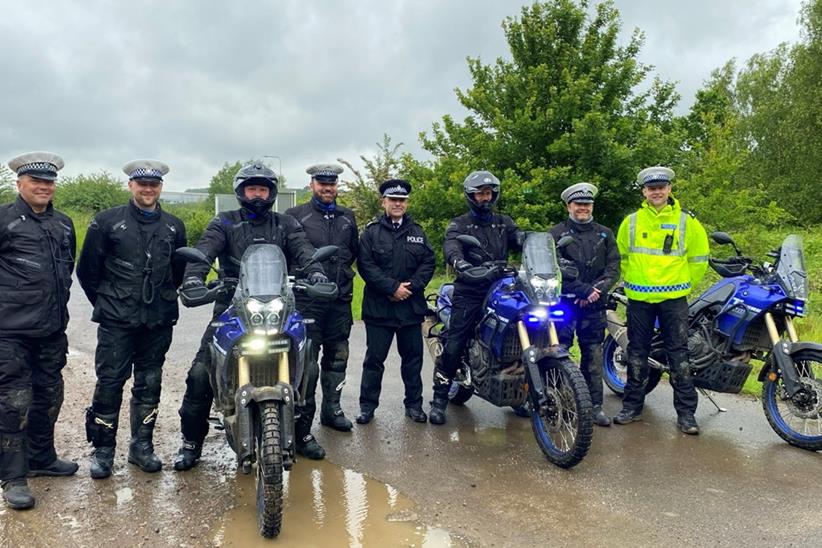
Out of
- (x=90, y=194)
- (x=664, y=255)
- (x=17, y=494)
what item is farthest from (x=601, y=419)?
(x=90, y=194)

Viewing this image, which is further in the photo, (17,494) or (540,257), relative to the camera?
(540,257)

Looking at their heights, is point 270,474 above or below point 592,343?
below

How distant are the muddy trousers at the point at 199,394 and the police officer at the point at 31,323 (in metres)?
0.76

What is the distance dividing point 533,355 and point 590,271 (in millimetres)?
1349

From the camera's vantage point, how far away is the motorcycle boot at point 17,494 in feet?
11.9

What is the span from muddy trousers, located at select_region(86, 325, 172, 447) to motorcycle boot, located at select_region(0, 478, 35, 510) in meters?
0.52

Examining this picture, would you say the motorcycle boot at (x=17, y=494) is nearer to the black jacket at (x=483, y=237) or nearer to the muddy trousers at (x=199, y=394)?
the muddy trousers at (x=199, y=394)

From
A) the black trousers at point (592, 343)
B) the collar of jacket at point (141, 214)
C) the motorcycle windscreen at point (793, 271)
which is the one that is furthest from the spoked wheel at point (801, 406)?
the collar of jacket at point (141, 214)

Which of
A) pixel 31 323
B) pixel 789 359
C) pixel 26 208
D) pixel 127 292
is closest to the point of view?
pixel 31 323

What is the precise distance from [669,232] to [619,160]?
7.02 meters

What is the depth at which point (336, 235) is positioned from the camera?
5227 millimetres

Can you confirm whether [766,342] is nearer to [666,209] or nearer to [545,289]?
[666,209]

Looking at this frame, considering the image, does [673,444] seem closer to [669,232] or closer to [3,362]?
[669,232]

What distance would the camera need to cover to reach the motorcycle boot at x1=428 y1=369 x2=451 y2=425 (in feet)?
17.5
